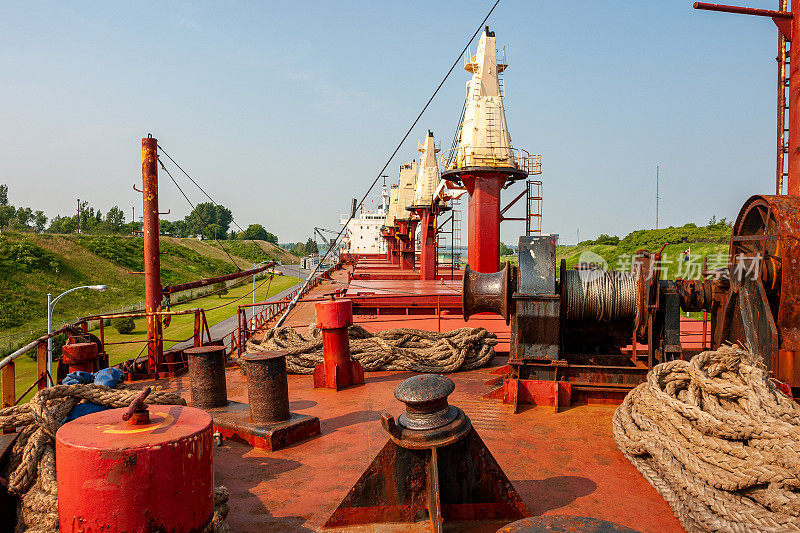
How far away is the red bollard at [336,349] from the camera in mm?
6543

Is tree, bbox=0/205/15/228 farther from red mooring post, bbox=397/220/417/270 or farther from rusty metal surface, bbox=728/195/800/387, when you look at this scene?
rusty metal surface, bbox=728/195/800/387

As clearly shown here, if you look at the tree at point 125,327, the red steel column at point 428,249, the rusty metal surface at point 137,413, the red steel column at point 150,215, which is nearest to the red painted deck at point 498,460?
the rusty metal surface at point 137,413

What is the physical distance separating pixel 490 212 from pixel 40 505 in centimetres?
1646

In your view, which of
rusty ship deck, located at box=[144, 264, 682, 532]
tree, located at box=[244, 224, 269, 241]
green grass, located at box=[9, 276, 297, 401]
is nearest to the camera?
rusty ship deck, located at box=[144, 264, 682, 532]

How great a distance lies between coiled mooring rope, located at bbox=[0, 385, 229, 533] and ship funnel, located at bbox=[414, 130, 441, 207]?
85.4 ft

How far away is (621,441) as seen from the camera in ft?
14.1

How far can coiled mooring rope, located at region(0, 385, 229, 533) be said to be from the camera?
277 centimetres

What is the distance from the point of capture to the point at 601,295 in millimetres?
5895

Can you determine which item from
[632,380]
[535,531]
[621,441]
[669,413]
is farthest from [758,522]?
[632,380]

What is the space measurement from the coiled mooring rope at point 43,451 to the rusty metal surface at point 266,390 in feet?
3.08

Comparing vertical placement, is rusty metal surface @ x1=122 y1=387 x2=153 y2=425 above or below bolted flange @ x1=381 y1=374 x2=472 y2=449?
above

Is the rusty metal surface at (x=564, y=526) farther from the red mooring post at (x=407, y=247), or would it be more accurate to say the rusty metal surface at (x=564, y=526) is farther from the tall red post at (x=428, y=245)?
the red mooring post at (x=407, y=247)

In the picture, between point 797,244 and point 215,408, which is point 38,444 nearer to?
point 215,408

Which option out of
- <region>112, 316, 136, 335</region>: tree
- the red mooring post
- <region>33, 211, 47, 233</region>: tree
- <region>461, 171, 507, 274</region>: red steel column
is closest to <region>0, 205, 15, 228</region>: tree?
<region>33, 211, 47, 233</region>: tree
